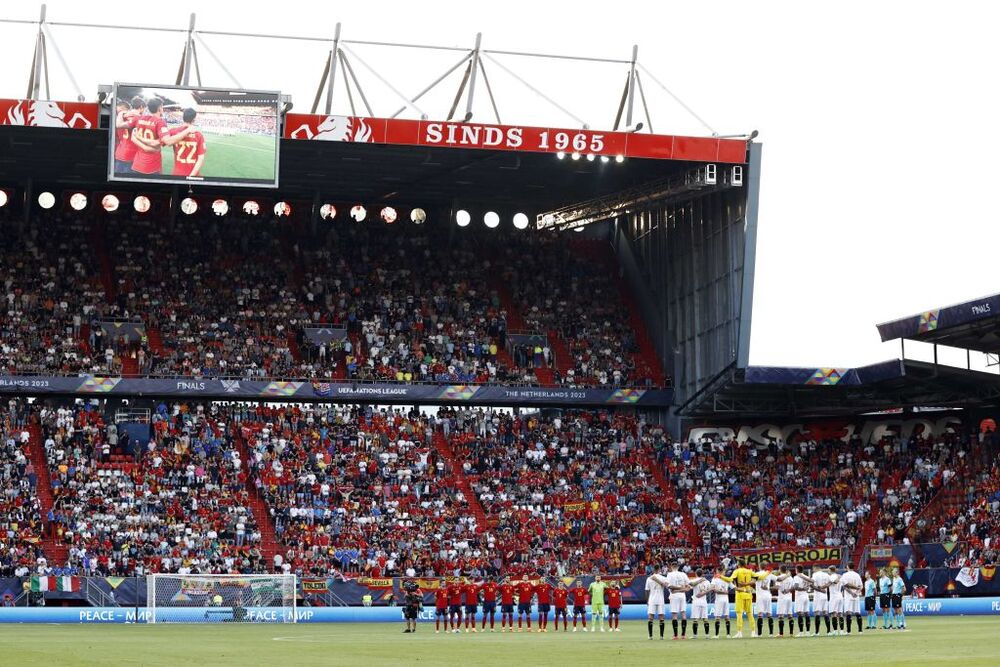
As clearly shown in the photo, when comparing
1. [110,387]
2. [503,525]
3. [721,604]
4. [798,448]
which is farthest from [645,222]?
[721,604]

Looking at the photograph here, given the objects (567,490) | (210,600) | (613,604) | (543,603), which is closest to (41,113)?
(210,600)

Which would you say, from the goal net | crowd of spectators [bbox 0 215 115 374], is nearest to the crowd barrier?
the goal net

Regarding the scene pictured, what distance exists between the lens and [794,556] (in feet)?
208

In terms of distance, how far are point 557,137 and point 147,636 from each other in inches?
1154

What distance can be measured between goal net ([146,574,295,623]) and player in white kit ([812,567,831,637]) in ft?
70.3

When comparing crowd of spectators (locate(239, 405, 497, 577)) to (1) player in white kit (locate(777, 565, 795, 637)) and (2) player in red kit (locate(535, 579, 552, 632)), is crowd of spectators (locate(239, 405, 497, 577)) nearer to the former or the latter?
(2) player in red kit (locate(535, 579, 552, 632))

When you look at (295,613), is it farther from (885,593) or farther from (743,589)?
(885,593)

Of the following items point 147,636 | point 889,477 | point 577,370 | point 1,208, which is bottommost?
point 147,636

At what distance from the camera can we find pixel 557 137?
6412 centimetres

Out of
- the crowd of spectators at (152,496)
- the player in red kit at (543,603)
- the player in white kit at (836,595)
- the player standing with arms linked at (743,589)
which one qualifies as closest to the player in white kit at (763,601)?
the player standing with arms linked at (743,589)

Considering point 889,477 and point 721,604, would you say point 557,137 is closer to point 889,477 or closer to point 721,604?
point 889,477

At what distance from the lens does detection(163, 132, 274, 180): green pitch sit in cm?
6159

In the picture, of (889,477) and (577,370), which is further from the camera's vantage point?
(577,370)

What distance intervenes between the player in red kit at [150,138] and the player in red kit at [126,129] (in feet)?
0.49
